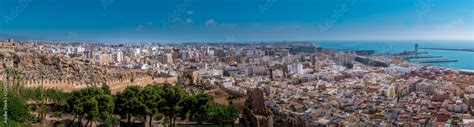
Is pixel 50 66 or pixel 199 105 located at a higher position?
pixel 50 66

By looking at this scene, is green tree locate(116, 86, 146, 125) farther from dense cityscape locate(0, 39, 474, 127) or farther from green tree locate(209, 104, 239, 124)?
green tree locate(209, 104, 239, 124)

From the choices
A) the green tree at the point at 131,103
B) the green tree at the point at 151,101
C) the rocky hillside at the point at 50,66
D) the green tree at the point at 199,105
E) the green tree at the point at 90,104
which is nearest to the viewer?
the green tree at the point at 90,104

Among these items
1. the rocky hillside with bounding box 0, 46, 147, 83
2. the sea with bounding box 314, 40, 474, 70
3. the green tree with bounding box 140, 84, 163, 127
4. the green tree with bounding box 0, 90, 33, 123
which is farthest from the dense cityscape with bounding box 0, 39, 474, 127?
the sea with bounding box 314, 40, 474, 70

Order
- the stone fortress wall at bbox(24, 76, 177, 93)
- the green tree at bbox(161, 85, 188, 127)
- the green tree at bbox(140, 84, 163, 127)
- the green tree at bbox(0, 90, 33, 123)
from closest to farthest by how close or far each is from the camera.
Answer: the green tree at bbox(0, 90, 33, 123) < the green tree at bbox(140, 84, 163, 127) < the green tree at bbox(161, 85, 188, 127) < the stone fortress wall at bbox(24, 76, 177, 93)

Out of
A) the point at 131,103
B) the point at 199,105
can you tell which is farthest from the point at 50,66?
the point at 199,105

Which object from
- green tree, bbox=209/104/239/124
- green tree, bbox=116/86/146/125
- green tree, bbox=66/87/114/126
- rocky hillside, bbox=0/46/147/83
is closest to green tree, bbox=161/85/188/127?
green tree, bbox=116/86/146/125

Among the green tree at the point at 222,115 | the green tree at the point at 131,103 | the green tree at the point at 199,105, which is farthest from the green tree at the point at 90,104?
the green tree at the point at 222,115

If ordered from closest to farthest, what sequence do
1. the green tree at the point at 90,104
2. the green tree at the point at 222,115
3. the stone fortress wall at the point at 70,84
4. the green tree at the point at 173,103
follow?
the green tree at the point at 90,104 < the green tree at the point at 173,103 < the green tree at the point at 222,115 < the stone fortress wall at the point at 70,84

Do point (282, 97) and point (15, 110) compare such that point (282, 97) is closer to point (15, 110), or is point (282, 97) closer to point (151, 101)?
point (151, 101)

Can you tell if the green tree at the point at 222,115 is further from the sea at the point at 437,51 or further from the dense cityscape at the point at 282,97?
the sea at the point at 437,51

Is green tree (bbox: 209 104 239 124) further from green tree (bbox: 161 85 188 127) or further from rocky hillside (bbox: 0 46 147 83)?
rocky hillside (bbox: 0 46 147 83)

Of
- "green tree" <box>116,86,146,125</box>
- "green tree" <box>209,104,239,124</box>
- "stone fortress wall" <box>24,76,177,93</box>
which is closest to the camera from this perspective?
"green tree" <box>116,86,146,125</box>

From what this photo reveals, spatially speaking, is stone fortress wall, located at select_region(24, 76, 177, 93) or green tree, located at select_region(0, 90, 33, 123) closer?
green tree, located at select_region(0, 90, 33, 123)

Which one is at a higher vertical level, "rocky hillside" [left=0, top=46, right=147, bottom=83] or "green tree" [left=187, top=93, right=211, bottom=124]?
"rocky hillside" [left=0, top=46, right=147, bottom=83]
